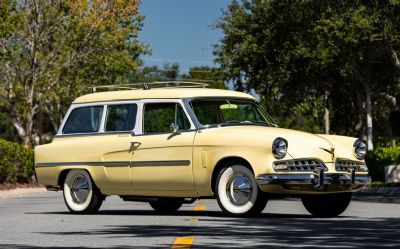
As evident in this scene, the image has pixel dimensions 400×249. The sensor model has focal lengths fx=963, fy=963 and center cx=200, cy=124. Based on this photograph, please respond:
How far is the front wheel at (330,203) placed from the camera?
45.7 ft

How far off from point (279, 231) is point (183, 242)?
169 centimetres

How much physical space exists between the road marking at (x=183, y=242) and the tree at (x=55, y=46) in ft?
85.4

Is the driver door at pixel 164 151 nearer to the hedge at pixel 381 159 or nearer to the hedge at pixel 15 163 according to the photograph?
the hedge at pixel 15 163

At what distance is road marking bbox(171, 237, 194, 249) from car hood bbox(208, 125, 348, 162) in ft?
10.3

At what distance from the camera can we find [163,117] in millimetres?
14680

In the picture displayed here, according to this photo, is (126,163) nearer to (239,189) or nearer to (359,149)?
(239,189)

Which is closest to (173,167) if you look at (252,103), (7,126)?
(252,103)

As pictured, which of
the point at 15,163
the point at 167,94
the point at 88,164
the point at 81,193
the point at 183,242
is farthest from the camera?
the point at 15,163

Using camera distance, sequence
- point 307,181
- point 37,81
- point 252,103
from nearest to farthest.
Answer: point 307,181, point 252,103, point 37,81

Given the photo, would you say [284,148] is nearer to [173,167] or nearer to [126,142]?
[173,167]

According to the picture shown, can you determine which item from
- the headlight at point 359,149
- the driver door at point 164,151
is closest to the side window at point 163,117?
the driver door at point 164,151

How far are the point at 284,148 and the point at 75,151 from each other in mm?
3905

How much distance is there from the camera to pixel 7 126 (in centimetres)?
9438

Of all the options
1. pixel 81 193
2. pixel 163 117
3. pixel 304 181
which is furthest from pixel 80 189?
pixel 304 181
